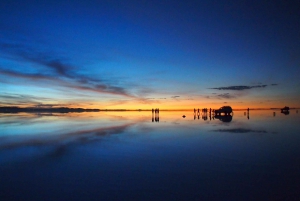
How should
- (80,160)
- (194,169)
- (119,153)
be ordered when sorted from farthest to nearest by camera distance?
(119,153)
(80,160)
(194,169)

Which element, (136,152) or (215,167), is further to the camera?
(136,152)

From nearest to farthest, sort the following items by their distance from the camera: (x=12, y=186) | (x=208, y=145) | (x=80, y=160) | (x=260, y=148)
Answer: (x=12, y=186) → (x=80, y=160) → (x=260, y=148) → (x=208, y=145)

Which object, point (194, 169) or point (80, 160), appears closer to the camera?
point (194, 169)

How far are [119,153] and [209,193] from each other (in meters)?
7.49

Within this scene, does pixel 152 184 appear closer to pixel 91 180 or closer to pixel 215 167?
pixel 91 180

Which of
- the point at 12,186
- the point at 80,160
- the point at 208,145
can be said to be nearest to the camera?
the point at 12,186

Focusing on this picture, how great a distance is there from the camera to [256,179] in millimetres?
8750

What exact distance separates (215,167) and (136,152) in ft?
17.8

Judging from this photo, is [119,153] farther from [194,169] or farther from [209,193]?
[209,193]

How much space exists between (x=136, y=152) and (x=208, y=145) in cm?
580

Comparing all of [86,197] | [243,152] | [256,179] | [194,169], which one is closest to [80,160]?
[86,197]

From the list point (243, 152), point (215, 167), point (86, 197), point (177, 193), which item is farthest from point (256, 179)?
point (86, 197)

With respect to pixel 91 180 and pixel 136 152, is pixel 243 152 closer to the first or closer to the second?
pixel 136 152

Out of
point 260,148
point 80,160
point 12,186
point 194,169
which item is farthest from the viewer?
point 260,148
